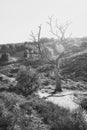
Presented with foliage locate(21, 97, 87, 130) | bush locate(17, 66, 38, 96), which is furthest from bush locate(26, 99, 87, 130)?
bush locate(17, 66, 38, 96)

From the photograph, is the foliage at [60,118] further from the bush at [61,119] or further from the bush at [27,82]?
the bush at [27,82]

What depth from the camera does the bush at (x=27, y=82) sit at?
16938 millimetres

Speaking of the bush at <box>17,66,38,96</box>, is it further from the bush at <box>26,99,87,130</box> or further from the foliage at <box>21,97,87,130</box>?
the bush at <box>26,99,87,130</box>

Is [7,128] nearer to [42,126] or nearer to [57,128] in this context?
[42,126]

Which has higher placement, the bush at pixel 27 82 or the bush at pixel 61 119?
the bush at pixel 61 119

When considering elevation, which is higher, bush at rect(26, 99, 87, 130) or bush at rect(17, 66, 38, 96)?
bush at rect(26, 99, 87, 130)

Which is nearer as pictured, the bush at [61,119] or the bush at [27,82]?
the bush at [61,119]

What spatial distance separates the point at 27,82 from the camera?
17.4m

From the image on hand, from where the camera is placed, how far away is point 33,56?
4875cm

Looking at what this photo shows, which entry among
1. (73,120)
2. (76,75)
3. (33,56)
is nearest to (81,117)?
(73,120)

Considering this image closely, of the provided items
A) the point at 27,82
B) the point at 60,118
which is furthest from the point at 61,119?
the point at 27,82

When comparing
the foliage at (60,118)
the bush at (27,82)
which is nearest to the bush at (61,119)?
the foliage at (60,118)

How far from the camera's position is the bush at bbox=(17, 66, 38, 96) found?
16.9m

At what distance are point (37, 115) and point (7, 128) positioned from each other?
258 cm
